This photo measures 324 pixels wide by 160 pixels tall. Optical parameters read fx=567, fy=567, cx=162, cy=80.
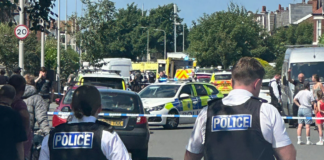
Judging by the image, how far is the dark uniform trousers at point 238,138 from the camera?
3588 millimetres

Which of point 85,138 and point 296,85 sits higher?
point 85,138

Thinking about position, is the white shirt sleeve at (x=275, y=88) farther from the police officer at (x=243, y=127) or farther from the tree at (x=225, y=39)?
the tree at (x=225, y=39)

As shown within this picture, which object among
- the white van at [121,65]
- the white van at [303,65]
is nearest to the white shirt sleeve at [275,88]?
the white van at [303,65]

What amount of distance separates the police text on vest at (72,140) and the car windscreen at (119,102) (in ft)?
23.5

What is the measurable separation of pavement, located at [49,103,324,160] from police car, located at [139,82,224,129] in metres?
0.34

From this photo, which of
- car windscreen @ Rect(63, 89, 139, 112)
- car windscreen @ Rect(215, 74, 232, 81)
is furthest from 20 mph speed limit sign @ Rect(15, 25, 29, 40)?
car windscreen @ Rect(215, 74, 232, 81)

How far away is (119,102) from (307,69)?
1071 centimetres

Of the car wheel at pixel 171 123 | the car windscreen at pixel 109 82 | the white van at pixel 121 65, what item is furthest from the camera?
the white van at pixel 121 65

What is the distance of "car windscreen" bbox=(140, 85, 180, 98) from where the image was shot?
18.3 metres

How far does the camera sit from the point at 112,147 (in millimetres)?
3723

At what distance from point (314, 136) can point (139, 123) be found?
774 centimetres

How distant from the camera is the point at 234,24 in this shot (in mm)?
53219

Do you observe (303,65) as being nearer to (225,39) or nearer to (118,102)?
(118,102)

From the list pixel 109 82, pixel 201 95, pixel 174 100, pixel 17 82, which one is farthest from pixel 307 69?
pixel 17 82
